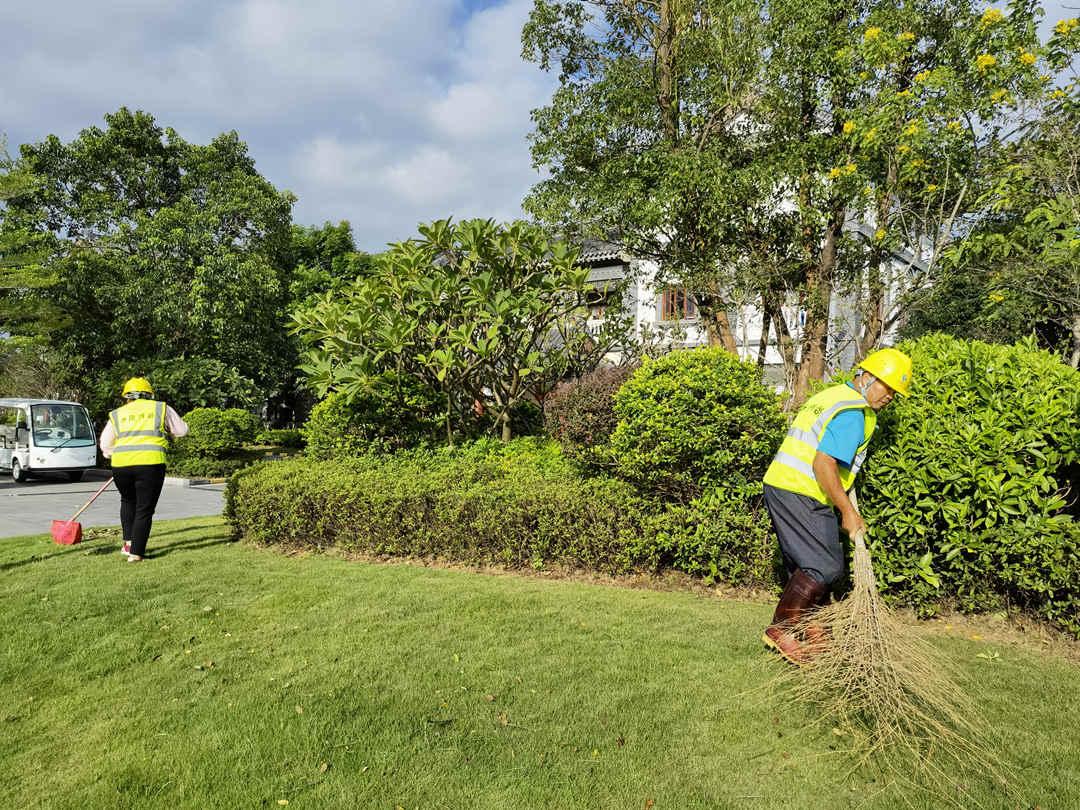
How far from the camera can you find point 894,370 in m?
3.69

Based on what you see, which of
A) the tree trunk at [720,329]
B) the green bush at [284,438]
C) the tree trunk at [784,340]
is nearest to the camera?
the tree trunk at [784,340]

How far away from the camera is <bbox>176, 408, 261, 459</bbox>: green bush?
53.5ft

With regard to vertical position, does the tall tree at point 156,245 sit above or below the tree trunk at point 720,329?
above

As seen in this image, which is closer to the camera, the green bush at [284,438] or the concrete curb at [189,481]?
the concrete curb at [189,481]

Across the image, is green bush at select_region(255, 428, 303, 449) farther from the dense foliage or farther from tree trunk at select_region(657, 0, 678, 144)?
tree trunk at select_region(657, 0, 678, 144)

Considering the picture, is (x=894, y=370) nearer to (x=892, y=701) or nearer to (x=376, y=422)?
(x=892, y=701)

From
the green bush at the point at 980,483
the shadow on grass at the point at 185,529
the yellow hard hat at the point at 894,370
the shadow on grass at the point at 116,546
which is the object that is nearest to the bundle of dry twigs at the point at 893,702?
the yellow hard hat at the point at 894,370

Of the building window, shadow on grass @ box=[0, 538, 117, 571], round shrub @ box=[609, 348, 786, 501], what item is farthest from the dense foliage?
the building window

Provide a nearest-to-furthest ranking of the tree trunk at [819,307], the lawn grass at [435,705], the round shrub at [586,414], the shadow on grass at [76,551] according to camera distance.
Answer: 1. the lawn grass at [435,705]
2. the shadow on grass at [76,551]
3. the round shrub at [586,414]
4. the tree trunk at [819,307]

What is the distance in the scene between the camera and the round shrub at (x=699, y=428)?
17.4 feet

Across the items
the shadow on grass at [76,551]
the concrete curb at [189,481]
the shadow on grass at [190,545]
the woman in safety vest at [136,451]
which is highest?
the woman in safety vest at [136,451]

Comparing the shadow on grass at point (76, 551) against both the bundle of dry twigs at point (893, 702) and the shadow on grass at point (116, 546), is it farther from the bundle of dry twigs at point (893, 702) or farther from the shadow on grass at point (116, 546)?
the bundle of dry twigs at point (893, 702)

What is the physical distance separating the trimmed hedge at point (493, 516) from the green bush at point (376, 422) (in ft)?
1.12

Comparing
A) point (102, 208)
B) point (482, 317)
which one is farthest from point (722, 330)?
point (102, 208)
